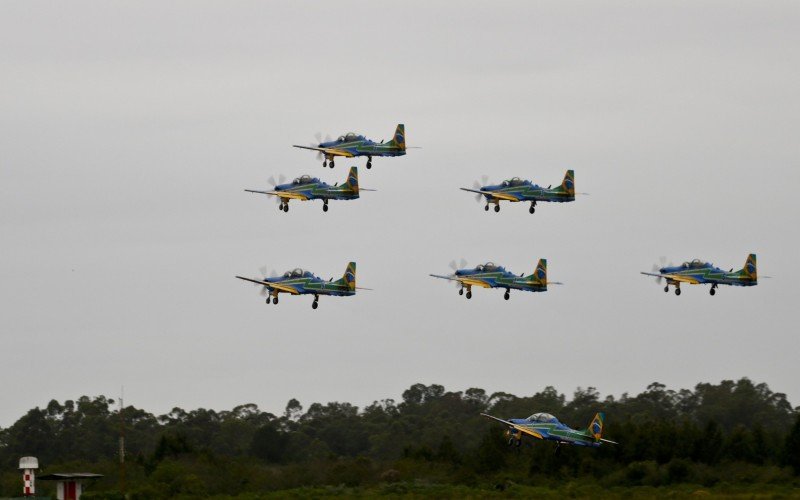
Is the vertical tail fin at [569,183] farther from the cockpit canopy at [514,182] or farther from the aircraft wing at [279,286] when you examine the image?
the aircraft wing at [279,286]

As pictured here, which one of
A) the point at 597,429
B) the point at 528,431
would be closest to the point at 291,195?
the point at 528,431

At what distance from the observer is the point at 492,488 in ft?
291

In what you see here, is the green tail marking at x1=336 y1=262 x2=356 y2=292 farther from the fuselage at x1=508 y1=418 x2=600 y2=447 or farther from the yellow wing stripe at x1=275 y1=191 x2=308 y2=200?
the fuselage at x1=508 y1=418 x2=600 y2=447

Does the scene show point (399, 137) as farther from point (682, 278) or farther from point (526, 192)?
point (682, 278)

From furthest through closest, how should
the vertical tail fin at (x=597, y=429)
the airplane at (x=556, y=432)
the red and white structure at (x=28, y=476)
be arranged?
the airplane at (x=556, y=432)
the vertical tail fin at (x=597, y=429)
the red and white structure at (x=28, y=476)

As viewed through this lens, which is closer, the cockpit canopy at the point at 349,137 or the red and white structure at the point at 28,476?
the red and white structure at the point at 28,476

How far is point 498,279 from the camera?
106 metres

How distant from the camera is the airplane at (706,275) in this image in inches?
4102

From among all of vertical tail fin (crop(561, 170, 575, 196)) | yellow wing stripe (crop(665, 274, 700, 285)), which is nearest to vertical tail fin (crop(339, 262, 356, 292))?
vertical tail fin (crop(561, 170, 575, 196))

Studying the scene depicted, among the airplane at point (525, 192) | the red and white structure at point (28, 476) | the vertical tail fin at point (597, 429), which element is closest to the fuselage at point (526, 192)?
the airplane at point (525, 192)

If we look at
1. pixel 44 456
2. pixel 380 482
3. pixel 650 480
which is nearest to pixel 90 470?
pixel 380 482

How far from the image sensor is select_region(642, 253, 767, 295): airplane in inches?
4102

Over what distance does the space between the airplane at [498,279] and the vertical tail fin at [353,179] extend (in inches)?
315

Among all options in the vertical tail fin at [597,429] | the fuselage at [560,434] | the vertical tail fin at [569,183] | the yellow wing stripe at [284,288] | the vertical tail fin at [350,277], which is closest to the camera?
the vertical tail fin at [597,429]
